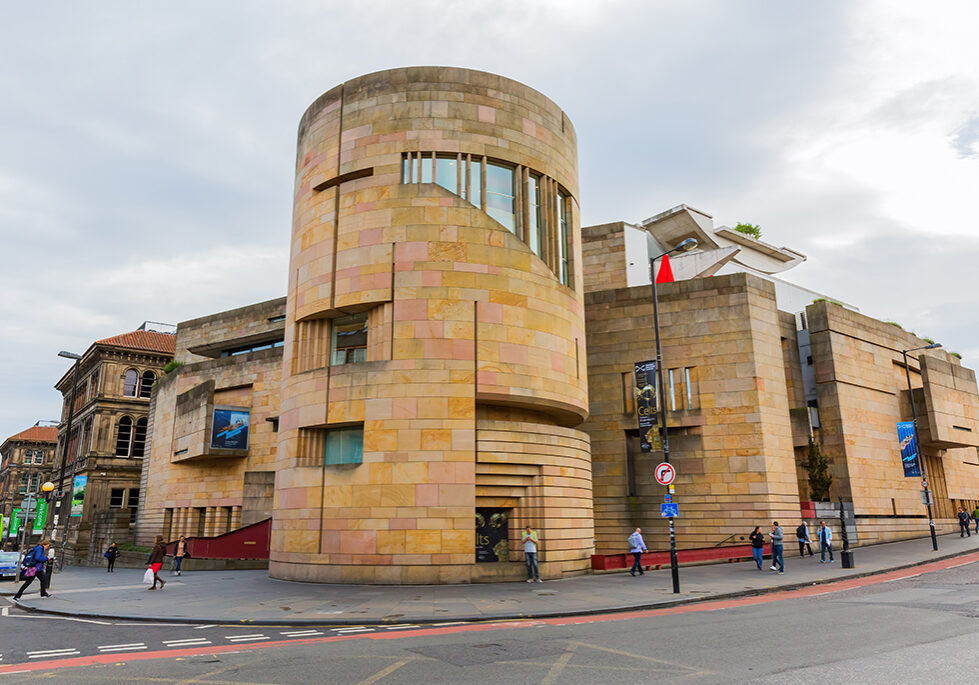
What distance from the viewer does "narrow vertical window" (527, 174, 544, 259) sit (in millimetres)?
25406

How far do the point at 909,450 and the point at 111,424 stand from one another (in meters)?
67.5

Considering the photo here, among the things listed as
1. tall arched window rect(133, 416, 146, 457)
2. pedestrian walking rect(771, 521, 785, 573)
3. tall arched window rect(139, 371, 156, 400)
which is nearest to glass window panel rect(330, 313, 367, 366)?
pedestrian walking rect(771, 521, 785, 573)

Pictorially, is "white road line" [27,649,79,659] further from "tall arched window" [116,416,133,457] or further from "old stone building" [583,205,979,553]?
"tall arched window" [116,416,133,457]

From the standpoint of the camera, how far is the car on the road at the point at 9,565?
2903 centimetres

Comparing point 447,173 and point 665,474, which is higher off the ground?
point 447,173

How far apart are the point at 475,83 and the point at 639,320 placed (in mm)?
15023

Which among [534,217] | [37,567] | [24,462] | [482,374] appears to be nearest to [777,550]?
[482,374]

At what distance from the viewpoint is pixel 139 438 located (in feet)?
224

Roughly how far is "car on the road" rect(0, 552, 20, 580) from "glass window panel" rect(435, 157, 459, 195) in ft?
79.7

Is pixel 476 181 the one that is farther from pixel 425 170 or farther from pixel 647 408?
pixel 647 408

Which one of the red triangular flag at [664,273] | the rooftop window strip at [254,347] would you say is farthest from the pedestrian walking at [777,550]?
the rooftop window strip at [254,347]

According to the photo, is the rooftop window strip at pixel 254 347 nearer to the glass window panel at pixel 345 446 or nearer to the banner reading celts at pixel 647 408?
the glass window panel at pixel 345 446

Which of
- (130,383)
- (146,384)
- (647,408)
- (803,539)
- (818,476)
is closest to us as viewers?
(647,408)

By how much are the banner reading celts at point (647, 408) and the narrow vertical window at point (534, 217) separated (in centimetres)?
598
